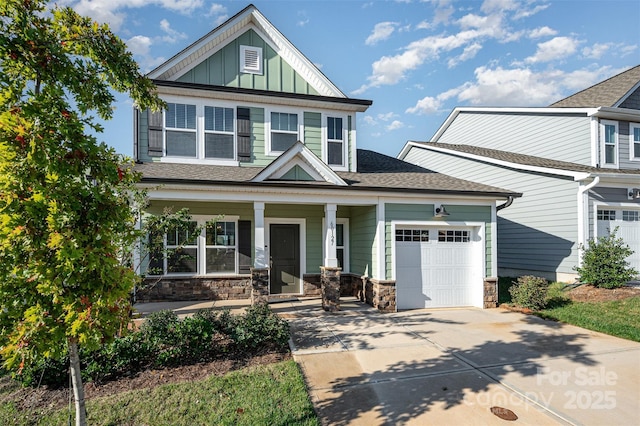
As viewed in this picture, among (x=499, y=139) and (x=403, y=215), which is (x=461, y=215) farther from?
(x=499, y=139)

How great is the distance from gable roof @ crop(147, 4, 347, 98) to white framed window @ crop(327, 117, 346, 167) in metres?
0.87

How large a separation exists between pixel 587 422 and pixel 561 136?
41.1ft

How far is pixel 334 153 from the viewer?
10.5 meters

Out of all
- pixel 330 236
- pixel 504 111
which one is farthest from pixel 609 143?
pixel 330 236

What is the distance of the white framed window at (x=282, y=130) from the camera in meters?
10.1

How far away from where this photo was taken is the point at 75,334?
2.54 meters

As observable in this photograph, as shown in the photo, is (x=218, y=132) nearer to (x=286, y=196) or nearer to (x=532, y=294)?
(x=286, y=196)

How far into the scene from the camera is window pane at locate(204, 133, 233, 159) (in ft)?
31.7

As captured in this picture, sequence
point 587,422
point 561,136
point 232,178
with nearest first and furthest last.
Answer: point 587,422 < point 232,178 < point 561,136

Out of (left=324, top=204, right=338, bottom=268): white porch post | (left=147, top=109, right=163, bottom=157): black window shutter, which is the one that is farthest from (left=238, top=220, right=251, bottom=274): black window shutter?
(left=147, top=109, right=163, bottom=157): black window shutter

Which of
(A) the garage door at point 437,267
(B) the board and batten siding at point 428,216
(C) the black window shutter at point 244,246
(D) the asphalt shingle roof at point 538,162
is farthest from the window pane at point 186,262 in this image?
(D) the asphalt shingle roof at point 538,162

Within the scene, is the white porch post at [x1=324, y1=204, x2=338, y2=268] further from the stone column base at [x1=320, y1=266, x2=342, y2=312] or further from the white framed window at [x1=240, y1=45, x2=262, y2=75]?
the white framed window at [x1=240, y1=45, x2=262, y2=75]

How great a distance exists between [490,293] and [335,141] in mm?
6376

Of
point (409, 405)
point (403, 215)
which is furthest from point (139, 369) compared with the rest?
point (403, 215)
